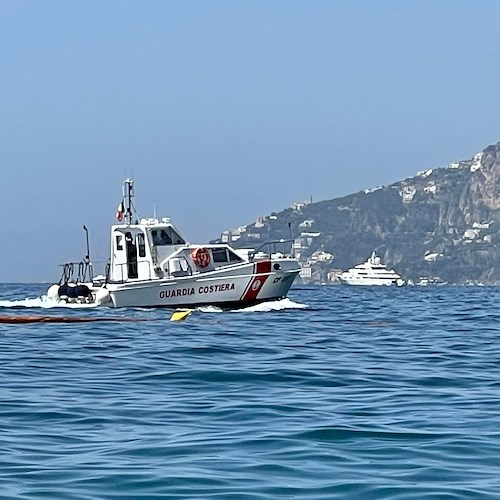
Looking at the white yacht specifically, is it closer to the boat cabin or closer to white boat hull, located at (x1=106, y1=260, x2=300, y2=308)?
the boat cabin

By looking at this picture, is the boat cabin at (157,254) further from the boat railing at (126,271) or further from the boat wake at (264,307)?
the boat wake at (264,307)

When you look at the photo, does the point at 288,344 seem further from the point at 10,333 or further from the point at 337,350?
the point at 10,333

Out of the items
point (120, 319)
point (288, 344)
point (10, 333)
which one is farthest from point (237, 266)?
point (288, 344)

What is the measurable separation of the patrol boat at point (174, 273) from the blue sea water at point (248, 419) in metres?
17.4

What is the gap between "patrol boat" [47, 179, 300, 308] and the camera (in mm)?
44562

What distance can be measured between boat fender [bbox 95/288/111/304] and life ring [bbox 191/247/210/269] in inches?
120

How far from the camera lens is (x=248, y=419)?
14.2 metres

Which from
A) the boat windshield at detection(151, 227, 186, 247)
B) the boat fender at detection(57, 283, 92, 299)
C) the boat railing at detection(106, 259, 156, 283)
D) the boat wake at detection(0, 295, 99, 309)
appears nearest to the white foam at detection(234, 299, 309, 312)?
the boat railing at detection(106, 259, 156, 283)

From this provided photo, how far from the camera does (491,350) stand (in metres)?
24.9

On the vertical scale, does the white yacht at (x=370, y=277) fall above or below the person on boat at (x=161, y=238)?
below

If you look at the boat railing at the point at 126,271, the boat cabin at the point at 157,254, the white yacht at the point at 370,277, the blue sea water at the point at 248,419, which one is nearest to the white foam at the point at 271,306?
the boat cabin at the point at 157,254

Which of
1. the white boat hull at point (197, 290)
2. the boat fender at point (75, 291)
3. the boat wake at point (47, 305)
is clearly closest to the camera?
the white boat hull at point (197, 290)

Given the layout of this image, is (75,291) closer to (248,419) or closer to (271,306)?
(271,306)

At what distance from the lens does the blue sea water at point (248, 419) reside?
10.8m
